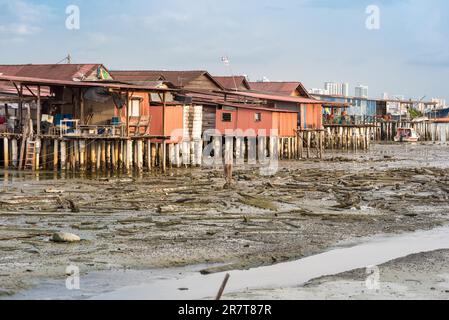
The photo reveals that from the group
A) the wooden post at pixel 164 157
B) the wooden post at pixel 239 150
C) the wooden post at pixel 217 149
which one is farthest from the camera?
the wooden post at pixel 239 150

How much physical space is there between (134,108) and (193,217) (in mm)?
19461

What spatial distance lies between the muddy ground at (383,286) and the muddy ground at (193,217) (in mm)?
1913

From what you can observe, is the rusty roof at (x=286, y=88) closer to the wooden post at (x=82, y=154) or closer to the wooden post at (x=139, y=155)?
the wooden post at (x=139, y=155)

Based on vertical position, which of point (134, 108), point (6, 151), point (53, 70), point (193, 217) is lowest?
point (193, 217)

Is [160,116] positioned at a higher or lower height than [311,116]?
lower

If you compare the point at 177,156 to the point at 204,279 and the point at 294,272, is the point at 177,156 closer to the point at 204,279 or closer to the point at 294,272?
the point at 294,272

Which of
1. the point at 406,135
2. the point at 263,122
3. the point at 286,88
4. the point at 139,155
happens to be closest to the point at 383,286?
the point at 139,155

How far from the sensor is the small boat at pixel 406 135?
9375 centimetres

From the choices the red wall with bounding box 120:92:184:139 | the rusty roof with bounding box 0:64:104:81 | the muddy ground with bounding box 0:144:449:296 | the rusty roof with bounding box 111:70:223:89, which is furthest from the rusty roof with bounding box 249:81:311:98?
the muddy ground with bounding box 0:144:449:296

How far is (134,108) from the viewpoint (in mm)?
40000

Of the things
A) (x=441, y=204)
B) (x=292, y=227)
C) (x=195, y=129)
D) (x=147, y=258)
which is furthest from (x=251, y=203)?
(x=195, y=129)

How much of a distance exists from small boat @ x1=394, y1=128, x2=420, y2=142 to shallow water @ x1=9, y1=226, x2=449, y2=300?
7802cm

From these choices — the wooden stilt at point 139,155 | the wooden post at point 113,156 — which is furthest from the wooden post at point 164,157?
the wooden post at point 113,156
